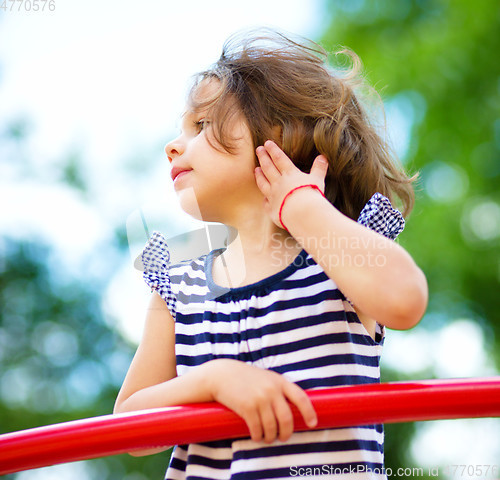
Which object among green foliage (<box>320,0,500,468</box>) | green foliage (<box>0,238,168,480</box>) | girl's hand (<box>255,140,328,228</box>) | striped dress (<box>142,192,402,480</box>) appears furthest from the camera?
green foliage (<box>0,238,168,480</box>)

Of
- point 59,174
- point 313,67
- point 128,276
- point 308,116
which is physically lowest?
point 128,276

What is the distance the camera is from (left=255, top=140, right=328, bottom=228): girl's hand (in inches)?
33.3

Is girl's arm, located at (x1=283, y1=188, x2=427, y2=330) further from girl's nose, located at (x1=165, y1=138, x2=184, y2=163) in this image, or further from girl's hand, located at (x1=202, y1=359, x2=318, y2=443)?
girl's nose, located at (x1=165, y1=138, x2=184, y2=163)

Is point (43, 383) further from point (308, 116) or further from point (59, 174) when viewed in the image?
point (308, 116)

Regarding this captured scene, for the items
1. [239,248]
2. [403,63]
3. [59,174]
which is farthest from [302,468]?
[59,174]

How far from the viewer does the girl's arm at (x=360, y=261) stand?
0.68 meters

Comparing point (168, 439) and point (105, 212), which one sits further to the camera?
point (105, 212)

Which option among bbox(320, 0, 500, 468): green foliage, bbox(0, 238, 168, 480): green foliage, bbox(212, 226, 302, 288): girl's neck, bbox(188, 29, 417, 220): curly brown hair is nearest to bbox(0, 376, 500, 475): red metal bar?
bbox(212, 226, 302, 288): girl's neck

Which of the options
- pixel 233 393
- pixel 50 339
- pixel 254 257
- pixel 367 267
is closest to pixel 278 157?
pixel 254 257

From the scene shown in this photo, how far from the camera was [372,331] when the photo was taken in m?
0.86

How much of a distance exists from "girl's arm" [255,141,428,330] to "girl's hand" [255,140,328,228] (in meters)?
0.01

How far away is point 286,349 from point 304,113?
0.38 meters

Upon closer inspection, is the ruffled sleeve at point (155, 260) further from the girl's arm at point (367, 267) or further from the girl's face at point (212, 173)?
the girl's arm at point (367, 267)

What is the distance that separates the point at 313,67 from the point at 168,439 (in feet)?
2.19
